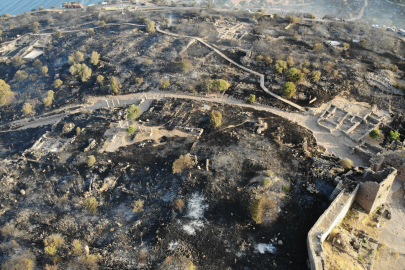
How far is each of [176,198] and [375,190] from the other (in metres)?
23.6

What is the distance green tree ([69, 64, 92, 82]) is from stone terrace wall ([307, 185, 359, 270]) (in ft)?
186

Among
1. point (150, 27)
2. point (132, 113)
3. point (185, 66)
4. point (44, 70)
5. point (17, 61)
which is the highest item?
point (150, 27)

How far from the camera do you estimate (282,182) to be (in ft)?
118

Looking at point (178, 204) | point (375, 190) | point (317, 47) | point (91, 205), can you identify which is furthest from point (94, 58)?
point (375, 190)

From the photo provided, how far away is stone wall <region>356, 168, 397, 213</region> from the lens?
31.6m

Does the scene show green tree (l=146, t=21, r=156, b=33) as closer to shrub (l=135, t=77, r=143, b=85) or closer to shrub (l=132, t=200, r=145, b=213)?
shrub (l=135, t=77, r=143, b=85)

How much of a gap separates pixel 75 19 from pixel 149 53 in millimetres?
43665

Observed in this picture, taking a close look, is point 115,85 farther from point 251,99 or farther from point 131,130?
point 251,99

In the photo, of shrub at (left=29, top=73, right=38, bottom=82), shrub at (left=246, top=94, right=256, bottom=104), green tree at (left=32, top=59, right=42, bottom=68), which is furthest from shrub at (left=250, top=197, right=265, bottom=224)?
green tree at (left=32, top=59, right=42, bottom=68)

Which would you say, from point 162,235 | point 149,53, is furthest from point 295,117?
point 149,53

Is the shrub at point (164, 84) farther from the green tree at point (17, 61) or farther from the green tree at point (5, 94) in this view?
the green tree at point (17, 61)

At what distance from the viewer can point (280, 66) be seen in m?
58.2

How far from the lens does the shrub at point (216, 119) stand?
4575 centimetres

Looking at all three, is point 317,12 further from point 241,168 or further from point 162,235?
point 162,235
